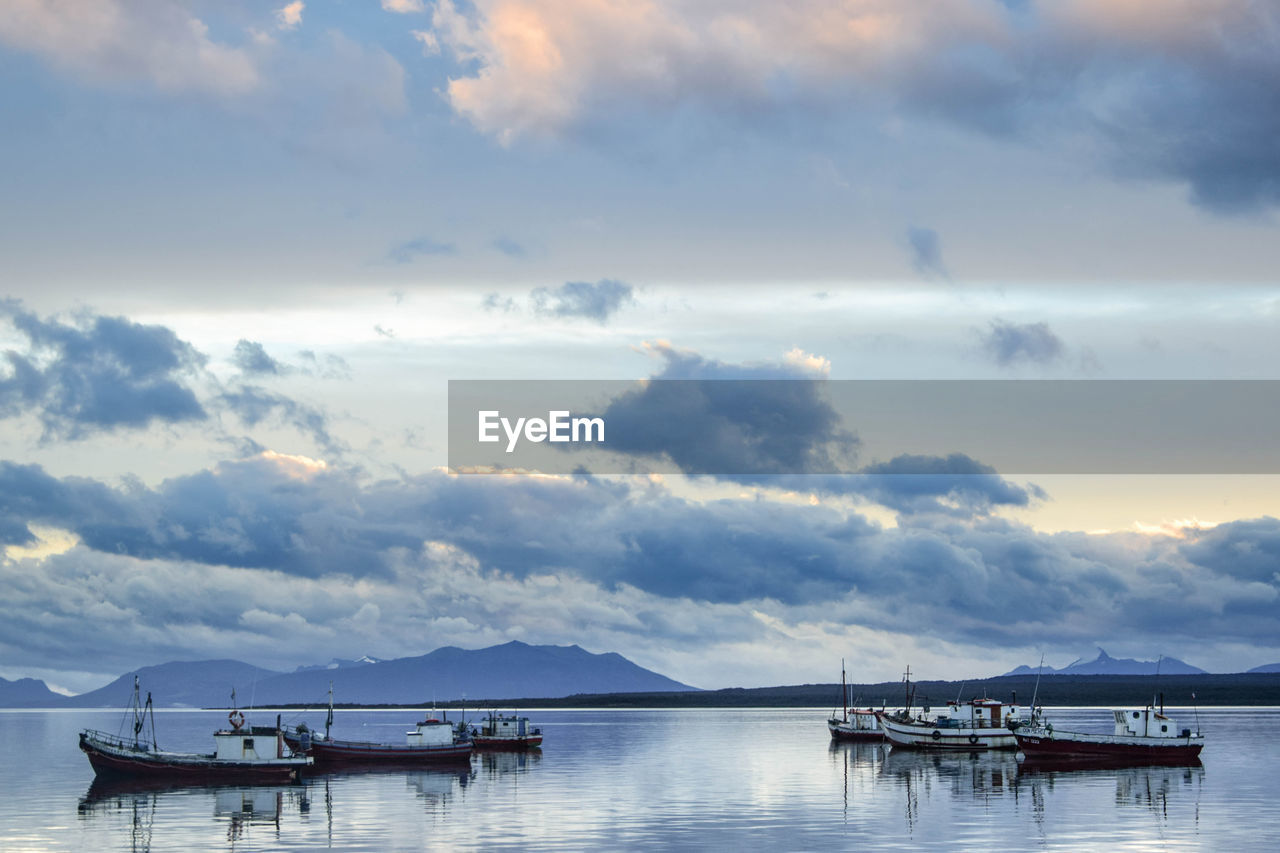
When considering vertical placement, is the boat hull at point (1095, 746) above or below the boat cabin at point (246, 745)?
below

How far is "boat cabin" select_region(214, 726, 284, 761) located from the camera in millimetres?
123438

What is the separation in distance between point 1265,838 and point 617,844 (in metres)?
35.7

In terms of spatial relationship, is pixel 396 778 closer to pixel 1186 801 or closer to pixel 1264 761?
pixel 1186 801

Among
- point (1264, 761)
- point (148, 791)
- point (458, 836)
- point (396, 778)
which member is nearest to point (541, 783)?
point (396, 778)

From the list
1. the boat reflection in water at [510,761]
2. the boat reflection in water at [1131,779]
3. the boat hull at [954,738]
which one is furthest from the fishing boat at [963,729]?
the boat reflection in water at [510,761]

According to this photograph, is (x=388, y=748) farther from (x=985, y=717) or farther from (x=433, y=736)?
(x=985, y=717)

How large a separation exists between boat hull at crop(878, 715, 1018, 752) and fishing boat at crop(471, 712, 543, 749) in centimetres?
5058

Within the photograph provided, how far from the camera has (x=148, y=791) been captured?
115062 millimetres

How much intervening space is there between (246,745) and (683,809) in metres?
49.5

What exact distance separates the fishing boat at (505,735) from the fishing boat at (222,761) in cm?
6209

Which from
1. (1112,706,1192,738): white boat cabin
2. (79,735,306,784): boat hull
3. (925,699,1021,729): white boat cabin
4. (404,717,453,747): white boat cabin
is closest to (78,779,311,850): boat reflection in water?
(79,735,306,784): boat hull

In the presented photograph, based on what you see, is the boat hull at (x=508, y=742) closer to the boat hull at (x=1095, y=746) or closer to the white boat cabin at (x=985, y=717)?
the white boat cabin at (x=985, y=717)

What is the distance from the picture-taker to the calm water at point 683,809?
76.4m

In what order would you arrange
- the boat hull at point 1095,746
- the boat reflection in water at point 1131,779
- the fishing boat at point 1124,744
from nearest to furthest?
the boat reflection in water at point 1131,779 < the fishing boat at point 1124,744 < the boat hull at point 1095,746
